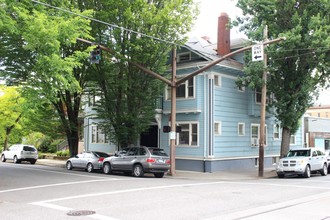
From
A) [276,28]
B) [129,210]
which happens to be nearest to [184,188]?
[129,210]

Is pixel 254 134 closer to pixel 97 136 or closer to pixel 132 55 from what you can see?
pixel 132 55

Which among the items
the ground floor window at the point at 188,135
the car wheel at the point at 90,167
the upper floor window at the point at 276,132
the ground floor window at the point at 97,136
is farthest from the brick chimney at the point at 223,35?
the ground floor window at the point at 97,136

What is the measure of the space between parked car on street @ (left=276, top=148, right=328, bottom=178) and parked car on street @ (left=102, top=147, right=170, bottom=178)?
684 cm

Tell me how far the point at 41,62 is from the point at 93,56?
302 centimetres

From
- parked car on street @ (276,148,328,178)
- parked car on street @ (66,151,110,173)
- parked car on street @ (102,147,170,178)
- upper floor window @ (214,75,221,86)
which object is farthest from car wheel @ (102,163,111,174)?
parked car on street @ (276,148,328,178)

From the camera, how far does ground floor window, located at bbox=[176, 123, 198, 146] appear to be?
25684 millimetres

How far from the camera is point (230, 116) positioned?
2686cm

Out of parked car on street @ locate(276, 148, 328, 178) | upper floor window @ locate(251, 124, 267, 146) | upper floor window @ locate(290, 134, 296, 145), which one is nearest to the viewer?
parked car on street @ locate(276, 148, 328, 178)

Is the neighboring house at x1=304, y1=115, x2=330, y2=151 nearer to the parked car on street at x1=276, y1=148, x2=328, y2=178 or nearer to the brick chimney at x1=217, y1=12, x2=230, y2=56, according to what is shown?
the brick chimney at x1=217, y1=12, x2=230, y2=56

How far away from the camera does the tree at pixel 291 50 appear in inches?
870

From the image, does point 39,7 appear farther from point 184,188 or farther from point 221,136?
point 221,136

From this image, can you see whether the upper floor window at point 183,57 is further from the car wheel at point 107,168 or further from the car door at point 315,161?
the car door at point 315,161

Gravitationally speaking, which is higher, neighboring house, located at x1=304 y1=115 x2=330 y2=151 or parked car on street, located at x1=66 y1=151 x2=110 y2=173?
neighboring house, located at x1=304 y1=115 x2=330 y2=151

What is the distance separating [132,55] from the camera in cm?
2216
